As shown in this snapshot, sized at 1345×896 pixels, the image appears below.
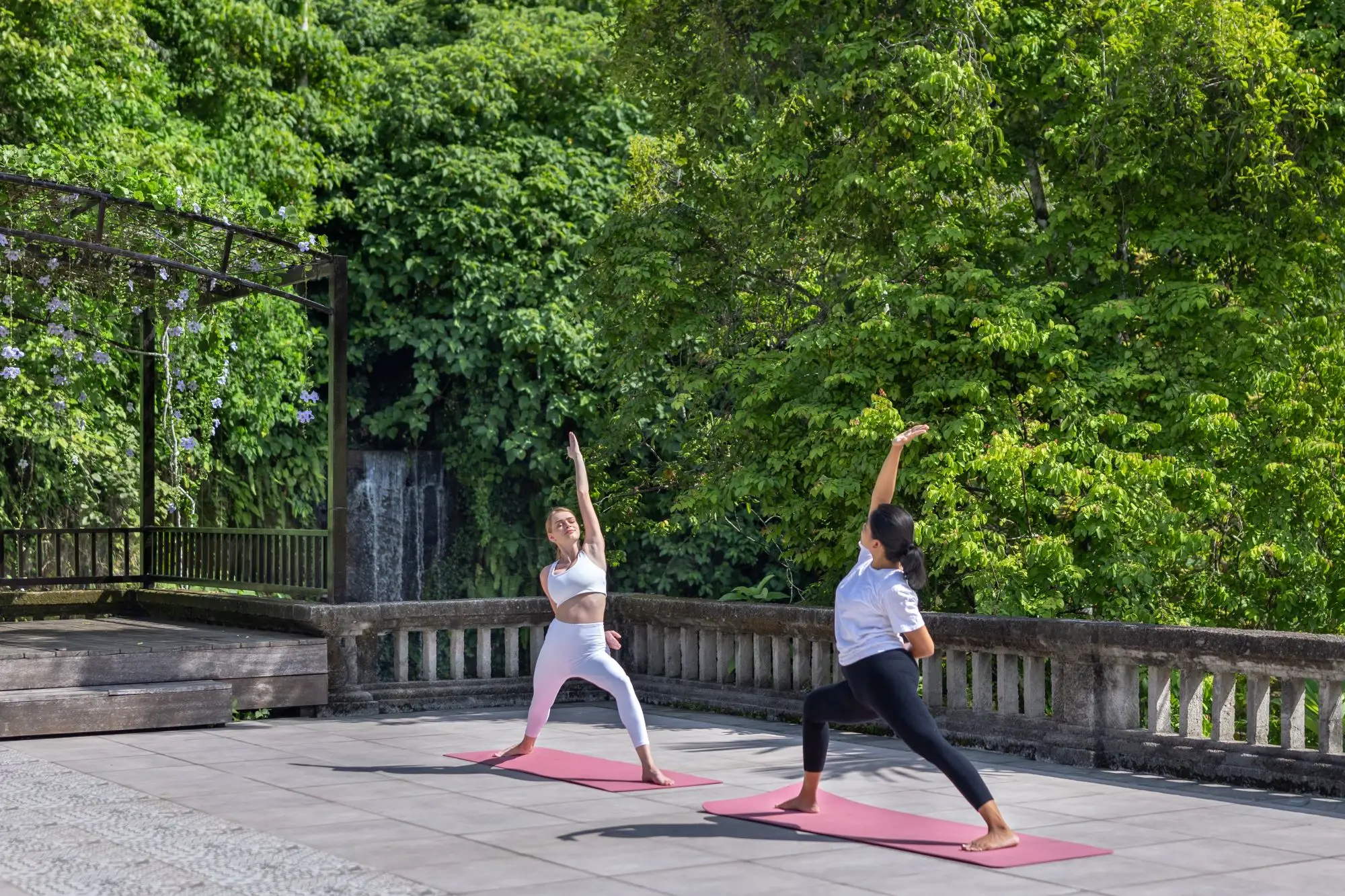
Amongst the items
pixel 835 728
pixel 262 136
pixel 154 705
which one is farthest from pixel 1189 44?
pixel 262 136

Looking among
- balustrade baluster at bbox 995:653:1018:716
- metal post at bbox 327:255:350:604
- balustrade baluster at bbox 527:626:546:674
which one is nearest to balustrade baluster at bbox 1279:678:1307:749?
balustrade baluster at bbox 995:653:1018:716

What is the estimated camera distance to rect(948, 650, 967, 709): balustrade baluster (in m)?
11.3

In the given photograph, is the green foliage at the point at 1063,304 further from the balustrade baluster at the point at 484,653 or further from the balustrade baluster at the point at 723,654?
the balustrade baluster at the point at 484,653

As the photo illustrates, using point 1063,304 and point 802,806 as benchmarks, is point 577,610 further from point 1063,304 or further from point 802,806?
point 1063,304

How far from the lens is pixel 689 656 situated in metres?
13.6

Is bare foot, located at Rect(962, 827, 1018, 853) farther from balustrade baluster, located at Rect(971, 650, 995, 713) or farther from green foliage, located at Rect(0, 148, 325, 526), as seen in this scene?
green foliage, located at Rect(0, 148, 325, 526)

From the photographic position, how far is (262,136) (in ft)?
81.6

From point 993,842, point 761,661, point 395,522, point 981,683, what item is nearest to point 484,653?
point 761,661

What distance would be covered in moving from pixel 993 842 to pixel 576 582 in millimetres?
3382

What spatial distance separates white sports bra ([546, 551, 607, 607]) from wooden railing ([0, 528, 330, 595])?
467 centimetres

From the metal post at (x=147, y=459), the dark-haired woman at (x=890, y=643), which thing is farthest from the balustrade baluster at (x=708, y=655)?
the metal post at (x=147, y=459)

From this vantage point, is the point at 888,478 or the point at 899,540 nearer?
the point at 899,540

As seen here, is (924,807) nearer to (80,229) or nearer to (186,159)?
(80,229)

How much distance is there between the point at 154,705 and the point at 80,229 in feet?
17.1
